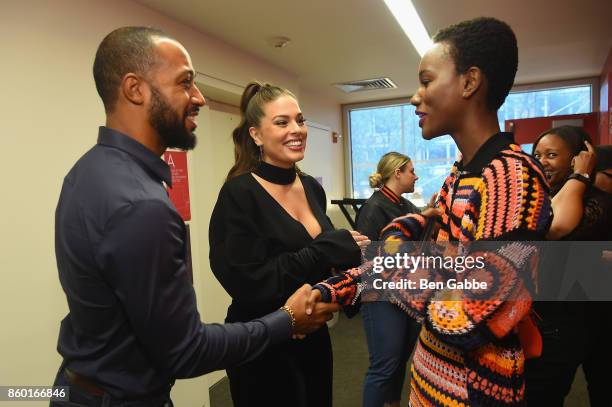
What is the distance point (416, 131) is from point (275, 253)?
5732mm

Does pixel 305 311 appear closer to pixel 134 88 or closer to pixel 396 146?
pixel 134 88

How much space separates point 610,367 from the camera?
180 cm

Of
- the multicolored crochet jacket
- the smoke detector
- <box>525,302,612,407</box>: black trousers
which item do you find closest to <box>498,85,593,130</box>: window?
the smoke detector

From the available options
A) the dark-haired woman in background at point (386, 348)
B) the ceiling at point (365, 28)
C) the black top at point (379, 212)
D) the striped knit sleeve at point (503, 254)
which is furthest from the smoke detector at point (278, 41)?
the striped knit sleeve at point (503, 254)

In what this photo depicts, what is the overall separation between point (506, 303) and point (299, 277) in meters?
0.68

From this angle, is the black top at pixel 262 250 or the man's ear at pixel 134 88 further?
the black top at pixel 262 250

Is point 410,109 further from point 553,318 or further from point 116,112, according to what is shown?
point 116,112

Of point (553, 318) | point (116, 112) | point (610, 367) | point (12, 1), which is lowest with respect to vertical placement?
point (610, 367)

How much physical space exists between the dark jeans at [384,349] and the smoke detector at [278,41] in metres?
2.35

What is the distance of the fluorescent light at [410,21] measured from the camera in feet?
9.29

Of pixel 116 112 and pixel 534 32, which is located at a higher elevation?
pixel 534 32

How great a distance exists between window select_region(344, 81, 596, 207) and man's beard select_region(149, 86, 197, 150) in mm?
5189

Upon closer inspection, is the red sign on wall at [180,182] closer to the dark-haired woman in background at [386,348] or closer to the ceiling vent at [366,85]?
the dark-haired woman in background at [386,348]

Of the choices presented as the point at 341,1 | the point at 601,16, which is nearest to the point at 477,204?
the point at 341,1
